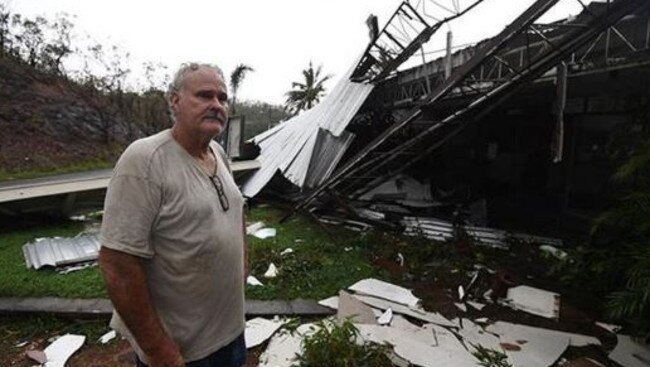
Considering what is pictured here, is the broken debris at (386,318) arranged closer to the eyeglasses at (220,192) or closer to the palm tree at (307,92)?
the eyeglasses at (220,192)

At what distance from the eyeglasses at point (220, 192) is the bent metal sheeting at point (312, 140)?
234 inches

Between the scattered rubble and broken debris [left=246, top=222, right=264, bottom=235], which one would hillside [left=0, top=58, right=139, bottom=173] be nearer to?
broken debris [left=246, top=222, right=264, bottom=235]

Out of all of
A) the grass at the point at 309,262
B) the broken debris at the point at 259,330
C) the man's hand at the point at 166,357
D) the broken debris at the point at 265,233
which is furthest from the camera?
the broken debris at the point at 265,233

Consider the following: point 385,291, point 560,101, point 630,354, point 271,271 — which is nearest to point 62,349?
point 271,271

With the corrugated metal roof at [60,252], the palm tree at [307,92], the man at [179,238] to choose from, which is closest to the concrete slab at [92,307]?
the corrugated metal roof at [60,252]

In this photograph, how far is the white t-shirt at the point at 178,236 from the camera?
→ 1.52 metres

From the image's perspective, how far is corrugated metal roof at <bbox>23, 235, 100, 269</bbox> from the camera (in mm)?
5223

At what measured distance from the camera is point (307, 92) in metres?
33.8

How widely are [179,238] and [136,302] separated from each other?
0.30 meters

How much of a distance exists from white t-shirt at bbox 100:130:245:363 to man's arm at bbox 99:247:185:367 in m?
0.06

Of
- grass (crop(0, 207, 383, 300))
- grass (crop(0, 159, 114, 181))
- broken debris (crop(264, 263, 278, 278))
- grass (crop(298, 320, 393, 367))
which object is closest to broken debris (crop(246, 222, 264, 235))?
grass (crop(0, 207, 383, 300))

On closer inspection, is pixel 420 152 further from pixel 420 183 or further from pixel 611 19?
pixel 611 19

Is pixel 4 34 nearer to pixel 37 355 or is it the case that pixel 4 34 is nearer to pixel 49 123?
pixel 49 123

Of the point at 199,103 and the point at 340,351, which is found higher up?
the point at 199,103
